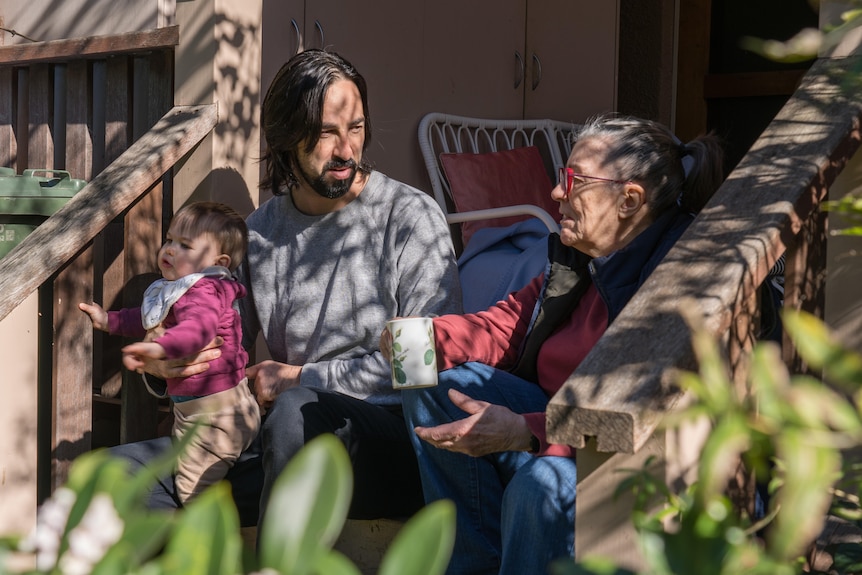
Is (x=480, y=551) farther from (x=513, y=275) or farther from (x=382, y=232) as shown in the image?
(x=513, y=275)

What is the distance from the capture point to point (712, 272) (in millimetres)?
1470

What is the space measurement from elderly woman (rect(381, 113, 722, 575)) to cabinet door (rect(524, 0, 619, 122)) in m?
2.40

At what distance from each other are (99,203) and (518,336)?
→ 1.04m

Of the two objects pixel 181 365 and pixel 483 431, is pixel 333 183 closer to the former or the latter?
pixel 181 365

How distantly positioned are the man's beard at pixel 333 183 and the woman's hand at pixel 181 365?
18.9 inches

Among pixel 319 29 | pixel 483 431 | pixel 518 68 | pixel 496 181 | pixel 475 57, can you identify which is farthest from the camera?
pixel 518 68

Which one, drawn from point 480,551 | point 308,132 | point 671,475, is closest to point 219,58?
point 308,132

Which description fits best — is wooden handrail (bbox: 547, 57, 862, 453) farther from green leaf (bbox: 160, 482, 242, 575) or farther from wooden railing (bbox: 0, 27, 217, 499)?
wooden railing (bbox: 0, 27, 217, 499)

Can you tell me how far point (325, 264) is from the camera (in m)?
2.64

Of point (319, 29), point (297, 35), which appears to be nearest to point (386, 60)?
point (319, 29)

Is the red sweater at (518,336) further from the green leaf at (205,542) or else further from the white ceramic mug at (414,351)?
the green leaf at (205,542)

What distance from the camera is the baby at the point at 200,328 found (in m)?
2.42

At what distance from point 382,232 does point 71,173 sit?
1269 millimetres

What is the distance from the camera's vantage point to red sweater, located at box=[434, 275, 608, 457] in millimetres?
2197
